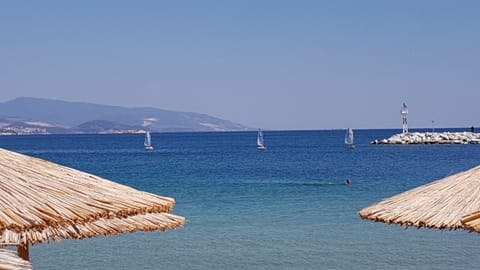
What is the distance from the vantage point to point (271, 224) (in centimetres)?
1928

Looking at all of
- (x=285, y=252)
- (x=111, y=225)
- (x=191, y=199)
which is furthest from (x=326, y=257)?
(x=191, y=199)

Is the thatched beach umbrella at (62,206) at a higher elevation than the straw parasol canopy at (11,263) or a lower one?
higher

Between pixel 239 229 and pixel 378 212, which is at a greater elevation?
pixel 378 212

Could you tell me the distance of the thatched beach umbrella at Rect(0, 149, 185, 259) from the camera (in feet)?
20.2

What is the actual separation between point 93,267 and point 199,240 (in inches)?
124

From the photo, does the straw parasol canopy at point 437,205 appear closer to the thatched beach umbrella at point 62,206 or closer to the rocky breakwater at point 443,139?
the thatched beach umbrella at point 62,206

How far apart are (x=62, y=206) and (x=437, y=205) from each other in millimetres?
3605

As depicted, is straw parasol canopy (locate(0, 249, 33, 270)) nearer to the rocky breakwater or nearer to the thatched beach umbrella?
the thatched beach umbrella

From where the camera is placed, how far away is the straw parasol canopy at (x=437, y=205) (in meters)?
7.43

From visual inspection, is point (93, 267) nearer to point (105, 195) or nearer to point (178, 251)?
point (178, 251)

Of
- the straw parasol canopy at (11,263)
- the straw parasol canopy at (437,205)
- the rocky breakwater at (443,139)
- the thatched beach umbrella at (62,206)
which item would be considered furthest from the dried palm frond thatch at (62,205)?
the rocky breakwater at (443,139)

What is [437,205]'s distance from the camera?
7.73m

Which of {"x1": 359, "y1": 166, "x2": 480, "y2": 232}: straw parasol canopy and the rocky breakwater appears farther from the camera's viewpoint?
the rocky breakwater

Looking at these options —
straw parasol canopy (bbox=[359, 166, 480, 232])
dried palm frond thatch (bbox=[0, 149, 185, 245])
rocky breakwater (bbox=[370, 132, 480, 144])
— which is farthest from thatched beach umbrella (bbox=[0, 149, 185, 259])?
rocky breakwater (bbox=[370, 132, 480, 144])
